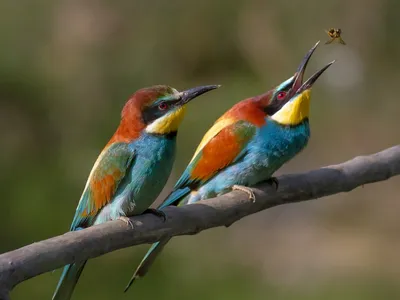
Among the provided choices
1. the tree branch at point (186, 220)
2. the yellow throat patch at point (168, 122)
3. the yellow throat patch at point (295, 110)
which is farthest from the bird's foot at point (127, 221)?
the yellow throat patch at point (295, 110)

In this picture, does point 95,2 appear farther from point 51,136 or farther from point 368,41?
point 368,41

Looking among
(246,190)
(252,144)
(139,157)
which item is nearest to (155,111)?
(139,157)

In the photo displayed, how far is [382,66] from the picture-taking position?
6.54 m

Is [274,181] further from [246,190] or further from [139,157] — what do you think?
[139,157]

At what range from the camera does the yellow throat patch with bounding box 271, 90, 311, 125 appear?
8.69 ft

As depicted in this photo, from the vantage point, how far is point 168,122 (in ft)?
7.62

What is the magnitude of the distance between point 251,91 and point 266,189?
4.40 m

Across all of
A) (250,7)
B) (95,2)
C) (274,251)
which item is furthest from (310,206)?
(95,2)

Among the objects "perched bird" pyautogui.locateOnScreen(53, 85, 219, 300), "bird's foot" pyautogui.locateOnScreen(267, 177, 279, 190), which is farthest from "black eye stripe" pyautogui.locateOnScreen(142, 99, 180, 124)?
"bird's foot" pyautogui.locateOnScreen(267, 177, 279, 190)

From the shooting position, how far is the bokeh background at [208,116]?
5340 mm

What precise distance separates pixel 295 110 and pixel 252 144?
0.53 feet

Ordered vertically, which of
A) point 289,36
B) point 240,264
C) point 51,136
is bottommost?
point 240,264

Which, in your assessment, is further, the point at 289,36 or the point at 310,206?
the point at 289,36

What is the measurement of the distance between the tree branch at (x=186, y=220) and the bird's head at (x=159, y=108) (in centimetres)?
25
